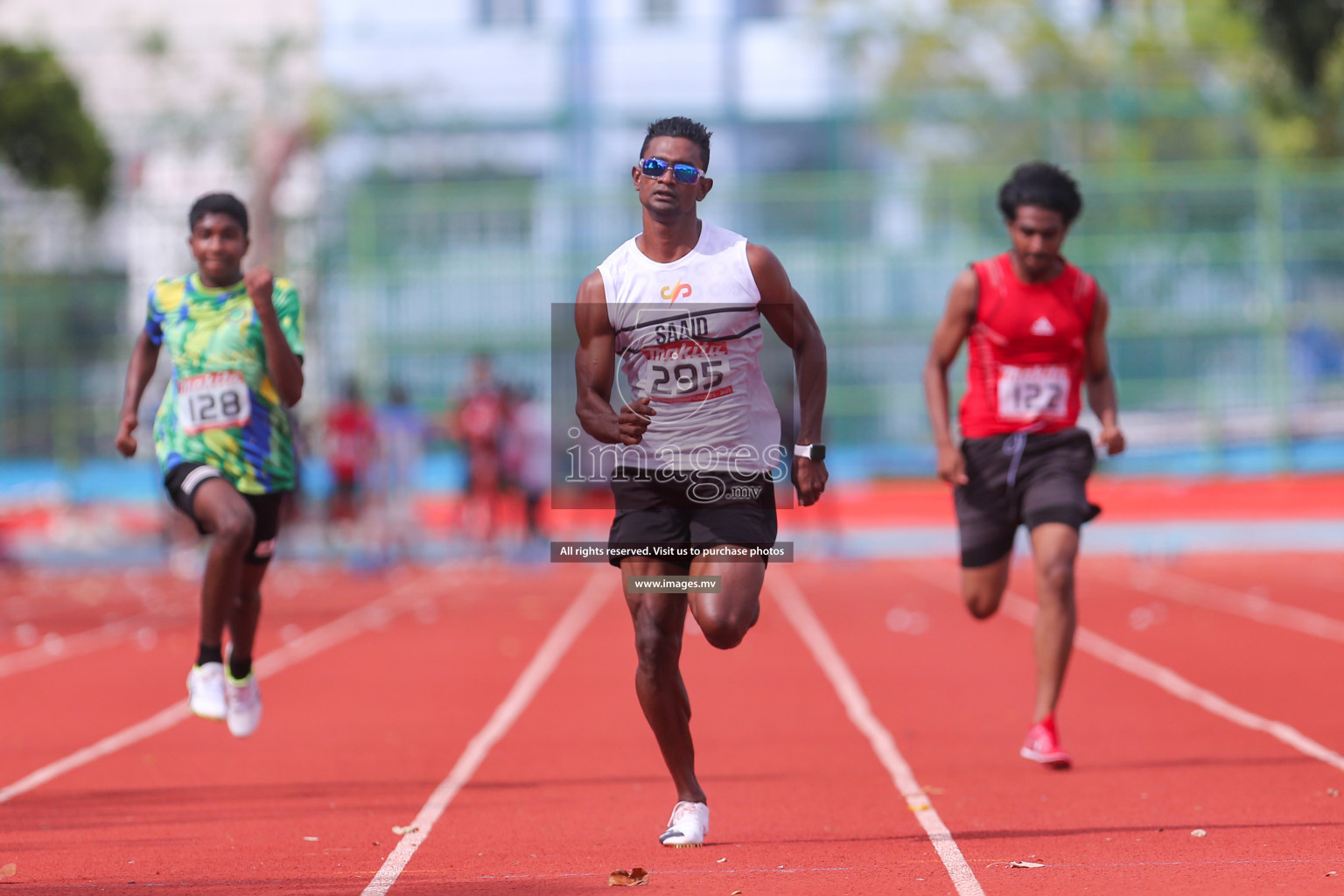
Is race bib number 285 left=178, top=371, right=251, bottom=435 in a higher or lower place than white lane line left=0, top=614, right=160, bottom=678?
higher

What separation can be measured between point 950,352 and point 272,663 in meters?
5.61

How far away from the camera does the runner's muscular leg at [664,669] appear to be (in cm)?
527

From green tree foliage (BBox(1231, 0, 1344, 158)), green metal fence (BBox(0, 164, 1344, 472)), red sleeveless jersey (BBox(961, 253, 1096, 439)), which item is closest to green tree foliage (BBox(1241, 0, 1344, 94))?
green tree foliage (BBox(1231, 0, 1344, 158))

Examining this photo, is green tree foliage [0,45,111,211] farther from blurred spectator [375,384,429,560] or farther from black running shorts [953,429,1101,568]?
black running shorts [953,429,1101,568]

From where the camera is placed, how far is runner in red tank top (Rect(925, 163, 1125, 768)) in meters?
7.04

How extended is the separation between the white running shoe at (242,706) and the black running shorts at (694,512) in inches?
88.7

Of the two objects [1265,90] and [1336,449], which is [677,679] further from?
[1336,449]

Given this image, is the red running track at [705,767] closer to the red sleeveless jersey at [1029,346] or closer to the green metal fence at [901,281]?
the red sleeveless jersey at [1029,346]

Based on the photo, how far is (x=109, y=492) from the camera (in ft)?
93.2

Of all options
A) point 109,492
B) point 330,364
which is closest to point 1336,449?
point 330,364

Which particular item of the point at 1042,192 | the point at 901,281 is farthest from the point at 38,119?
the point at 1042,192

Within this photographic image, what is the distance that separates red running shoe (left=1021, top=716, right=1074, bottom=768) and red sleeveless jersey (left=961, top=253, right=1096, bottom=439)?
1.13 m

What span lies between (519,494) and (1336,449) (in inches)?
502

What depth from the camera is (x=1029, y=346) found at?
714 cm
